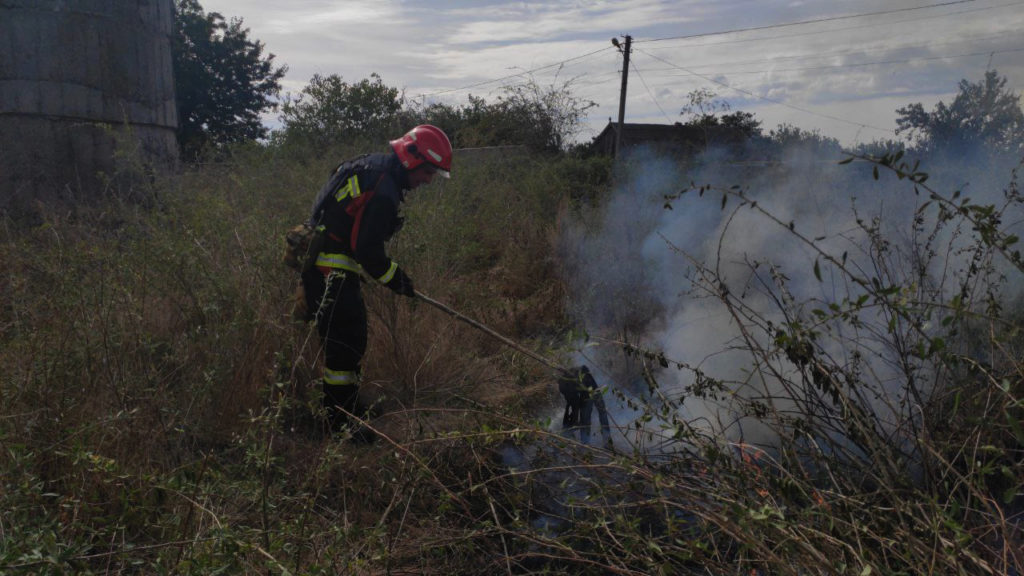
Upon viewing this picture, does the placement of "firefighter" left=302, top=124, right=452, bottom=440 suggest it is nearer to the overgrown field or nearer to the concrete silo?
the overgrown field

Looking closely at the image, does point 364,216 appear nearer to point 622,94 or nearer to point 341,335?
point 341,335

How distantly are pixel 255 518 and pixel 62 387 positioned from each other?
51.1 inches

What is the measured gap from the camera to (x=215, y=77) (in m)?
24.0

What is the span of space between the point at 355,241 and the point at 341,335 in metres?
0.59

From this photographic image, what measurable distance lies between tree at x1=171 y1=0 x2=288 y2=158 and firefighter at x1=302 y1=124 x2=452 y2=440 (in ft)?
71.2

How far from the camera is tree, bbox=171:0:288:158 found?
23328mm

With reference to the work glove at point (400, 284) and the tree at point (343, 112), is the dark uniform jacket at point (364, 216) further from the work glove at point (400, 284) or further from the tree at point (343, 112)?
the tree at point (343, 112)

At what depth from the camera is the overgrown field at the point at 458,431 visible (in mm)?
1885

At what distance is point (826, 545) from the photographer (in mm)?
1705

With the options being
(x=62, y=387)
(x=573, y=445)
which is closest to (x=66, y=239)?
(x=62, y=387)

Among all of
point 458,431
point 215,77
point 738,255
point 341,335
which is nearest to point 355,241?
point 341,335

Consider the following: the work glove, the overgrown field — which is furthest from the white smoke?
the work glove

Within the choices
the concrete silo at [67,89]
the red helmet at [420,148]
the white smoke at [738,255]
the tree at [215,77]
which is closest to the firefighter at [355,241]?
the red helmet at [420,148]

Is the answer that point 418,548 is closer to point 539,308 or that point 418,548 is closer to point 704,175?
point 539,308
